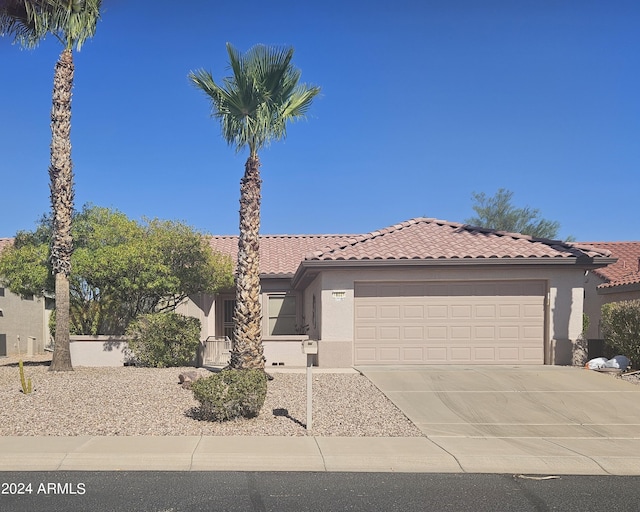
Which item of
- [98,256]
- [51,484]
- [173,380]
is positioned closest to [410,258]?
[173,380]

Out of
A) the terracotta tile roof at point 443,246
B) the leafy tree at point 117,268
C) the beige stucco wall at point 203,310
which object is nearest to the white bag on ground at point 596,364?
the terracotta tile roof at point 443,246

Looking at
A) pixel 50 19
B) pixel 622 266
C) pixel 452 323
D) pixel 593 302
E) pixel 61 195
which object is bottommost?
pixel 452 323

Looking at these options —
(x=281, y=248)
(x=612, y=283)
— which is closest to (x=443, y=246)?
(x=612, y=283)

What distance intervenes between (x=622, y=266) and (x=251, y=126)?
18.3 metres

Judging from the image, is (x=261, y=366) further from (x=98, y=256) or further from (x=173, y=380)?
(x=98, y=256)

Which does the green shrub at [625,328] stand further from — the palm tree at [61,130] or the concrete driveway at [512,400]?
the palm tree at [61,130]

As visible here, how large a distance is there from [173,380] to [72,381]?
222 centimetres

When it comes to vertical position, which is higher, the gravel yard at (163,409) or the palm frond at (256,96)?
the palm frond at (256,96)

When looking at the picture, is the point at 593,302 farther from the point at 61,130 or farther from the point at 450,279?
the point at 61,130

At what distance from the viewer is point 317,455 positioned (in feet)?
24.5

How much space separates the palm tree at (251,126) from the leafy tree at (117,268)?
4223 mm

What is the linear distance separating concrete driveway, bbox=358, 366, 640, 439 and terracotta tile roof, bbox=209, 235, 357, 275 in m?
9.23

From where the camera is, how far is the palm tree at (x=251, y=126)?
13.1 meters

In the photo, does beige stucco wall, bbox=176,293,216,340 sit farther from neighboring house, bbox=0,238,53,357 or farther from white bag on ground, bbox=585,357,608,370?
white bag on ground, bbox=585,357,608,370
